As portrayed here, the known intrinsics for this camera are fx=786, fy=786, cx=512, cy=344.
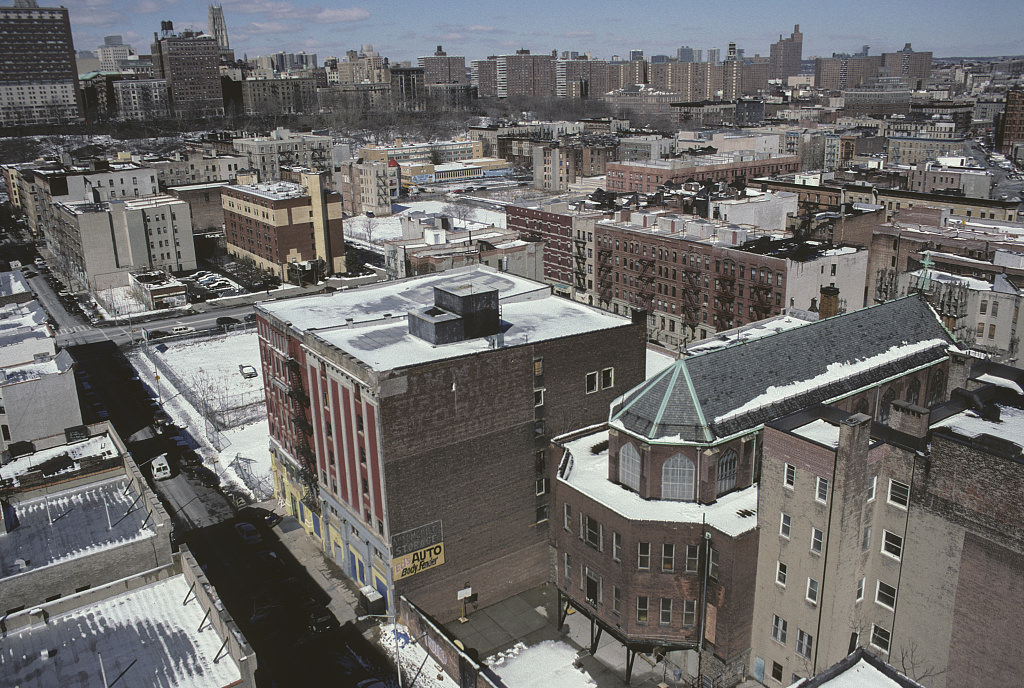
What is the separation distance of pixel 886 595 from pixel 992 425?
10.2 meters

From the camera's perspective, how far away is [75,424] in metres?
70.1

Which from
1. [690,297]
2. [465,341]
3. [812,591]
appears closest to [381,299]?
[465,341]

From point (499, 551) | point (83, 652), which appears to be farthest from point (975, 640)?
point (83, 652)

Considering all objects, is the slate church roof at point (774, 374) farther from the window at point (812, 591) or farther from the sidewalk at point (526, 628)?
the sidewalk at point (526, 628)

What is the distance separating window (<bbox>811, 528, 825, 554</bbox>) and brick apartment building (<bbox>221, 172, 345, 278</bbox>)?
114276 millimetres

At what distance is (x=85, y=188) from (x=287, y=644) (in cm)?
14051

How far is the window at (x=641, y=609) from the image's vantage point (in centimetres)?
4284

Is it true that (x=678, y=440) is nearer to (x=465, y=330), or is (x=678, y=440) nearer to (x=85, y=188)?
(x=465, y=330)

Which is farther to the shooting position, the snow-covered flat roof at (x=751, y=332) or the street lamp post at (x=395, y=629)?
the snow-covered flat roof at (x=751, y=332)

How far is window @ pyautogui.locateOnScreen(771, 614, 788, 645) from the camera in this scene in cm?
4131

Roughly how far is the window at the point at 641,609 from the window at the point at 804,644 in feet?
25.9

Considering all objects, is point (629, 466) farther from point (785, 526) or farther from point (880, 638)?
point (880, 638)

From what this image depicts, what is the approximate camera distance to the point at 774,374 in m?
46.6

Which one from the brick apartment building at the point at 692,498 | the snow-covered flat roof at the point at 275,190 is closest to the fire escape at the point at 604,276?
the brick apartment building at the point at 692,498
